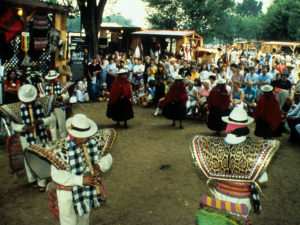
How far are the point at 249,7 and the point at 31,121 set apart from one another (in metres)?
142

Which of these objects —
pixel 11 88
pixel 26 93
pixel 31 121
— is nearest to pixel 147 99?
pixel 11 88

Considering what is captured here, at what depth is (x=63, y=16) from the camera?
12352mm

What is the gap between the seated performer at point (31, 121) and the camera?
5523mm

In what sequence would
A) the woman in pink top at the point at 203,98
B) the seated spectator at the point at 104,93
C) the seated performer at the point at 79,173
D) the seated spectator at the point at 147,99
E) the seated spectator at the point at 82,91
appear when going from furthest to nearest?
the seated spectator at the point at 104,93 < the seated spectator at the point at 82,91 < the seated spectator at the point at 147,99 < the woman in pink top at the point at 203,98 < the seated performer at the point at 79,173

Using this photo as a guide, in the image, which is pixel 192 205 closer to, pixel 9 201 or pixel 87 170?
pixel 87 170

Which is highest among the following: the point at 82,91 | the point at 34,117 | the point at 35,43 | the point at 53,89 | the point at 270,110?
the point at 35,43

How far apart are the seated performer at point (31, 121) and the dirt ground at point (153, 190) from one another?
709mm

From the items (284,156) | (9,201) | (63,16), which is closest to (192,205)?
(9,201)

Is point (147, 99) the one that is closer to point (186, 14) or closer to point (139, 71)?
point (139, 71)

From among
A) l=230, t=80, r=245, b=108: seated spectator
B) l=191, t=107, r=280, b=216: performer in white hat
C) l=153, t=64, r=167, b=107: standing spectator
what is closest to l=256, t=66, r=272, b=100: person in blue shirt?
l=230, t=80, r=245, b=108: seated spectator

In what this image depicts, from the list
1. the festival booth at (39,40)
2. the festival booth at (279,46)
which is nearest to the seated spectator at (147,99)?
the festival booth at (39,40)

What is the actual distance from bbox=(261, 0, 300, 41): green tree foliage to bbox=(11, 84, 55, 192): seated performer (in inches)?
1967

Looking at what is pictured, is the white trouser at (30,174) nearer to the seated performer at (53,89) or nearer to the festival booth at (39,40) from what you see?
the seated performer at (53,89)

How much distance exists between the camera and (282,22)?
53.3 metres
